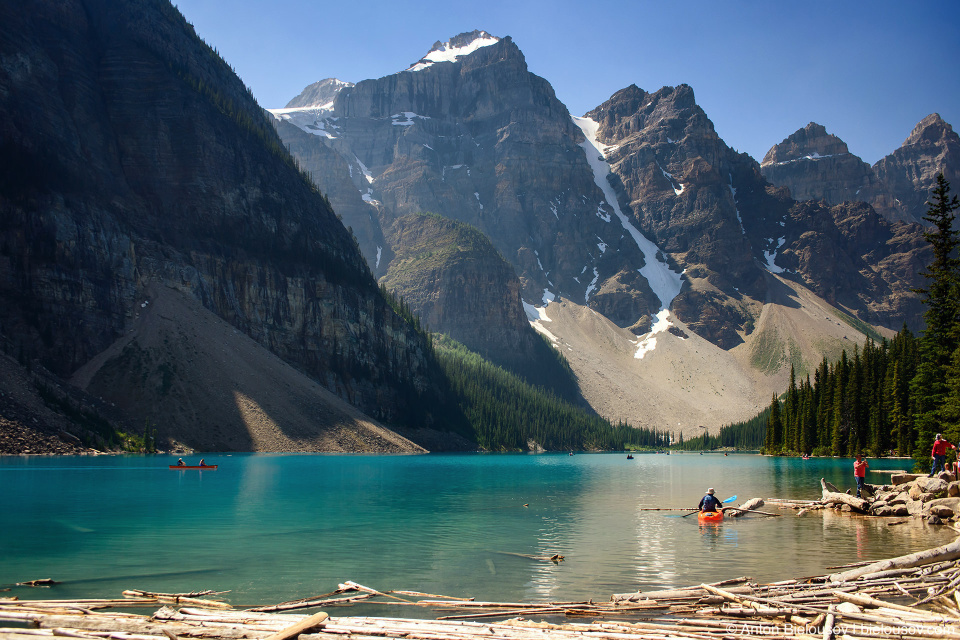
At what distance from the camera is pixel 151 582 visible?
20.1 m

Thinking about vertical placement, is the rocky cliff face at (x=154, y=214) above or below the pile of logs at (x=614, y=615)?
above

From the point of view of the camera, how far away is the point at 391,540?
2875cm

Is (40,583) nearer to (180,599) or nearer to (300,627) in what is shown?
(180,599)

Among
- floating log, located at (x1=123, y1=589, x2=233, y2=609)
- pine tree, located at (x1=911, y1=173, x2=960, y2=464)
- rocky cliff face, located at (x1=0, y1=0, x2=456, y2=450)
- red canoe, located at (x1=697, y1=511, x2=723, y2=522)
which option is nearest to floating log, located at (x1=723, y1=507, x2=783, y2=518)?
red canoe, located at (x1=697, y1=511, x2=723, y2=522)

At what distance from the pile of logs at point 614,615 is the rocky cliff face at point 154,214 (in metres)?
93.9

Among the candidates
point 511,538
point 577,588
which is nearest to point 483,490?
point 511,538

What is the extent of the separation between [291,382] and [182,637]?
363 feet

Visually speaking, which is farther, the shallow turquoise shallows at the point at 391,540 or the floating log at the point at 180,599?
the shallow turquoise shallows at the point at 391,540

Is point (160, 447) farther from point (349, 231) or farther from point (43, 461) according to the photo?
point (349, 231)

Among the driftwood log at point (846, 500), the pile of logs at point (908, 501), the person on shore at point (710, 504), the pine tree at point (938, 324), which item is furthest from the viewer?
the pine tree at point (938, 324)

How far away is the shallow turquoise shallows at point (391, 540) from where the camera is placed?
20.4 m

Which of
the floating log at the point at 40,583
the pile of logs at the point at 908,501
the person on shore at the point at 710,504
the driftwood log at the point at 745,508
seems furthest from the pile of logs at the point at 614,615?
the driftwood log at the point at 745,508

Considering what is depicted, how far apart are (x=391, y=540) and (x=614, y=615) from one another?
15615 millimetres

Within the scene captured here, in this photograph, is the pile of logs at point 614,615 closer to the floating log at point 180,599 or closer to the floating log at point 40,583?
the floating log at point 180,599
